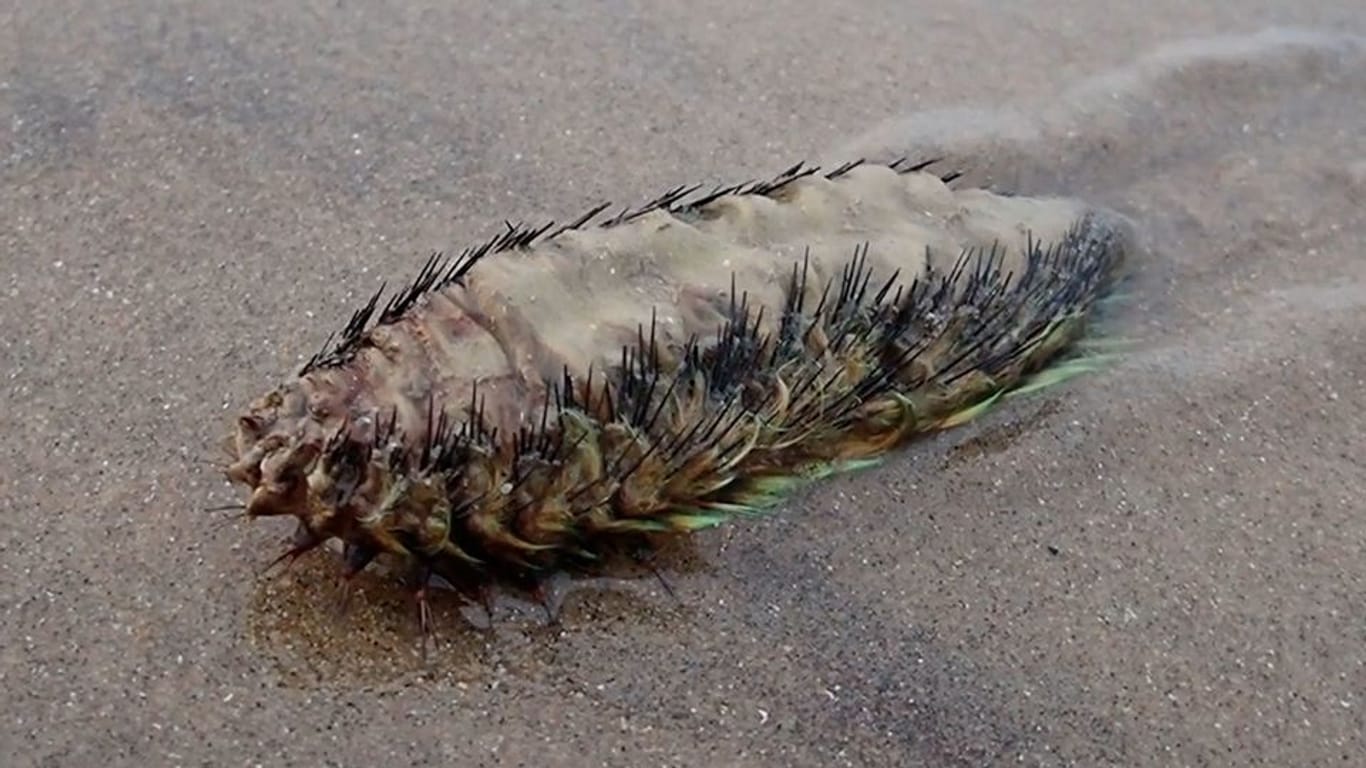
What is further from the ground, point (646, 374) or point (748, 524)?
point (646, 374)

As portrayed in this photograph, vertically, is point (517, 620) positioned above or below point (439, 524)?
below

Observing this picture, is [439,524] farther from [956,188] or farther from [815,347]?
[956,188]

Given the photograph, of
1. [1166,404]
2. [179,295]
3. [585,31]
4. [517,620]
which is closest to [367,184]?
[179,295]

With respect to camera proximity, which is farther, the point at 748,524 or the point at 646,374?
the point at 748,524
